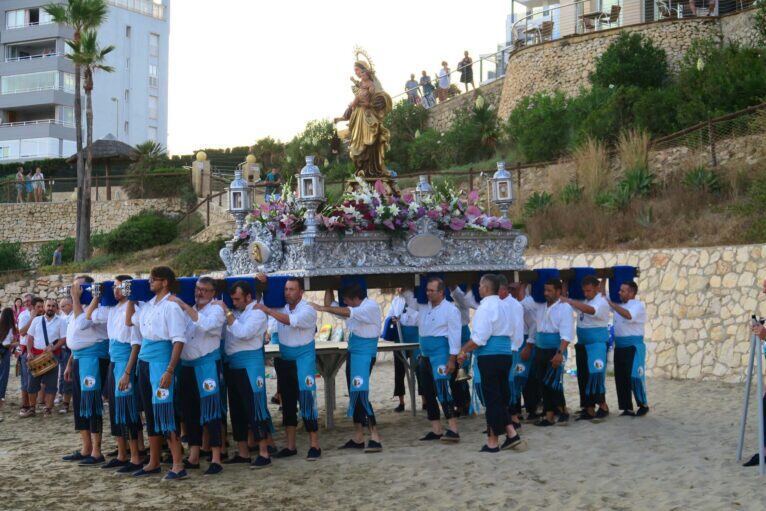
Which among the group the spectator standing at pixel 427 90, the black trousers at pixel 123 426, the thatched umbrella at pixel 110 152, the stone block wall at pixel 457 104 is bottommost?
the black trousers at pixel 123 426

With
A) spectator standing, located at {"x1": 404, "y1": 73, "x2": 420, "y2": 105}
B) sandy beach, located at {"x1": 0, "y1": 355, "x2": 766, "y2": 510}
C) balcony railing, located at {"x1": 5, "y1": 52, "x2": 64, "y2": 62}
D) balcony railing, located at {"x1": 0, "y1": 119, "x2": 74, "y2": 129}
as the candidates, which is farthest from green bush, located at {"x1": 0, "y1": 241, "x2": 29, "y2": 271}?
sandy beach, located at {"x1": 0, "y1": 355, "x2": 766, "y2": 510}

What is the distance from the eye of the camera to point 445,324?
407 inches

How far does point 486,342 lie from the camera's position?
32.3 ft

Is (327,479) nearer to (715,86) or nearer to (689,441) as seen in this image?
(689,441)

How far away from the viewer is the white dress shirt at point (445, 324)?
33.7 ft

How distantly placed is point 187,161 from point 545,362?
1277 inches

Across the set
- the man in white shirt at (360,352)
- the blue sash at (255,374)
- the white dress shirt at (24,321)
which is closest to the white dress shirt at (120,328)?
the blue sash at (255,374)

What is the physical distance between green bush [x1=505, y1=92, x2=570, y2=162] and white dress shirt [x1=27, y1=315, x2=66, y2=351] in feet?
47.0

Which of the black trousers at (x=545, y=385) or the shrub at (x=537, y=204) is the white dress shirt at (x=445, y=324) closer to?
the black trousers at (x=545, y=385)

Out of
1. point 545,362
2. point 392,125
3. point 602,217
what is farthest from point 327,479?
point 392,125

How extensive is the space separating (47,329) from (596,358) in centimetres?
804

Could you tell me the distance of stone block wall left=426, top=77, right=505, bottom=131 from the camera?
116 ft

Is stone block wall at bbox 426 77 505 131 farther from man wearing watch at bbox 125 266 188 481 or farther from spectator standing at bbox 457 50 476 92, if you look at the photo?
man wearing watch at bbox 125 266 188 481

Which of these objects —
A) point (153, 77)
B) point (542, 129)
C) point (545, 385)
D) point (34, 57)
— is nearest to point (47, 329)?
point (545, 385)
